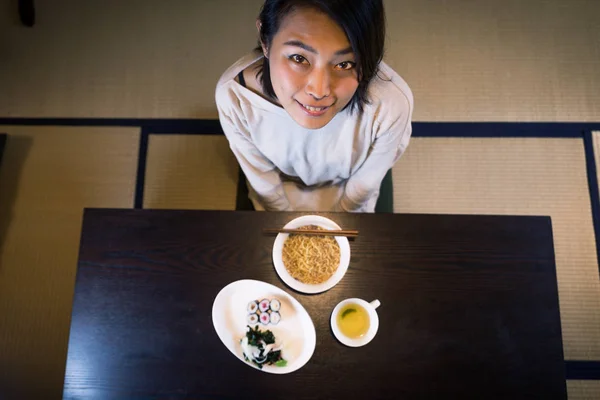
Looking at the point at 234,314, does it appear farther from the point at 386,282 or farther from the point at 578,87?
the point at 578,87

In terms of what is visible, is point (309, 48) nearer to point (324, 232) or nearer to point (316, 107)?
point (316, 107)

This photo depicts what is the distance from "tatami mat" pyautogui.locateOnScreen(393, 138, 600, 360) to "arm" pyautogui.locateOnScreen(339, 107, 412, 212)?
1.57 feet

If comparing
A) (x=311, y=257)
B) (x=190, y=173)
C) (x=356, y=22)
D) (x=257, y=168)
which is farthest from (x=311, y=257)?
(x=190, y=173)

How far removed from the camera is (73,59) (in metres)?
2.26

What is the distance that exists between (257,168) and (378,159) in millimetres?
412

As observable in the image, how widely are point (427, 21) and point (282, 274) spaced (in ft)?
5.18

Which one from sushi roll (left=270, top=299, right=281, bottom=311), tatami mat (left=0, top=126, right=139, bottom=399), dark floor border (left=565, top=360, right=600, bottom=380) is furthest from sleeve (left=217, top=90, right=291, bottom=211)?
dark floor border (left=565, top=360, right=600, bottom=380)

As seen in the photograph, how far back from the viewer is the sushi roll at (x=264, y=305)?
1368 millimetres

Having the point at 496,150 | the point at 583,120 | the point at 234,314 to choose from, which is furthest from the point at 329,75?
the point at 583,120

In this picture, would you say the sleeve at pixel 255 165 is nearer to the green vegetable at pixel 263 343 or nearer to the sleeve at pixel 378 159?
the sleeve at pixel 378 159

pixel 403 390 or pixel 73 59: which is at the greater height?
pixel 73 59

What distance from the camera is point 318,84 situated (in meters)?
1.14

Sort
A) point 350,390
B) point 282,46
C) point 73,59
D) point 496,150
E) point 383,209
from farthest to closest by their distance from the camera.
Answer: point 73,59 → point 496,150 → point 383,209 → point 350,390 → point 282,46

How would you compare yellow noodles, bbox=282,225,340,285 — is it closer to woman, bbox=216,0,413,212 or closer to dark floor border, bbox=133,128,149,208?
woman, bbox=216,0,413,212
